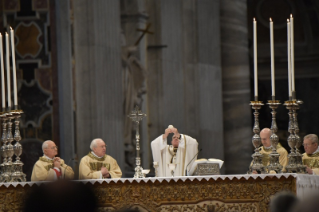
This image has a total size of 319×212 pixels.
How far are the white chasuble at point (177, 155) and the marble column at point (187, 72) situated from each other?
5638mm

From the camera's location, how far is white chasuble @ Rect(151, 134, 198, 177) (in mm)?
8234

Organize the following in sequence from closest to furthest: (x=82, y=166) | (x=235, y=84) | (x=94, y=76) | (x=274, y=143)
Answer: (x=274, y=143), (x=82, y=166), (x=94, y=76), (x=235, y=84)

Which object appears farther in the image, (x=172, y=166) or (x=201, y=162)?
(x=172, y=166)

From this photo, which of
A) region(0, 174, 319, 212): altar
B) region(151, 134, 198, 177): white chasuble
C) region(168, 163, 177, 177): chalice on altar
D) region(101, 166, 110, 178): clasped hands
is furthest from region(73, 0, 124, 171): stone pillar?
region(0, 174, 319, 212): altar

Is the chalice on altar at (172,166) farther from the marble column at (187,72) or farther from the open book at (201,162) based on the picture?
the marble column at (187,72)

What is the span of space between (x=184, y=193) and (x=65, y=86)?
4.87 meters

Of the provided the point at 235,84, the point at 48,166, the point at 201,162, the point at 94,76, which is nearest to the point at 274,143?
the point at 201,162

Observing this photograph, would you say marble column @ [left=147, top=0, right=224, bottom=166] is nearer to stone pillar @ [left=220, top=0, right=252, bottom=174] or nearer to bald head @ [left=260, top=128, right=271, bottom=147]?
stone pillar @ [left=220, top=0, right=252, bottom=174]

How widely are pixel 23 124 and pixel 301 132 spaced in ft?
30.3

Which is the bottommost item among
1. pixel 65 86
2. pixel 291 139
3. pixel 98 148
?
pixel 98 148

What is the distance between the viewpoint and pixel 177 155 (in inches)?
325

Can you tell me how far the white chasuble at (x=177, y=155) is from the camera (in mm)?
8234

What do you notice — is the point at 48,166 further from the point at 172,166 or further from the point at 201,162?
the point at 201,162

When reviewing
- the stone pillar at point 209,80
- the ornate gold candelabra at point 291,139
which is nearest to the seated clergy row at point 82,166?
the ornate gold candelabra at point 291,139
